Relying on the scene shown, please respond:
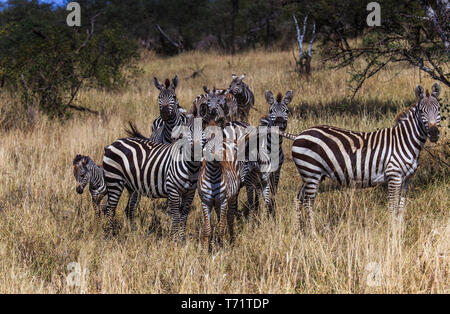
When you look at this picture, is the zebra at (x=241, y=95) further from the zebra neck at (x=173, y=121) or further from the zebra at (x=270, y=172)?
the zebra at (x=270, y=172)

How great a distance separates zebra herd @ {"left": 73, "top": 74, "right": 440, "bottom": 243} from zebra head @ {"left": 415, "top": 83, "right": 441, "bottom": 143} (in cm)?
1

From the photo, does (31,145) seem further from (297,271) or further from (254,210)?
(297,271)

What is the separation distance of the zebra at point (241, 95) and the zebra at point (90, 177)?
3.71m

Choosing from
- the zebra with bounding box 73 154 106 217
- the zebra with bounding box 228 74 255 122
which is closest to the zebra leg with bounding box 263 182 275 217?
the zebra with bounding box 73 154 106 217

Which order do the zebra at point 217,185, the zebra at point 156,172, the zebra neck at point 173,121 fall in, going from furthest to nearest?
1. the zebra neck at point 173,121
2. the zebra at point 156,172
3. the zebra at point 217,185

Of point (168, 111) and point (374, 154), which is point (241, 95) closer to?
point (168, 111)

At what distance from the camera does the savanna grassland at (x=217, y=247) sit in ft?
14.7

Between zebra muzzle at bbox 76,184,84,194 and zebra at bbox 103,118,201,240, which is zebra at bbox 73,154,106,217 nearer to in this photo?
zebra muzzle at bbox 76,184,84,194

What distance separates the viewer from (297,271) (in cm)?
473

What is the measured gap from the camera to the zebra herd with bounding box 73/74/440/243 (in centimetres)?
533

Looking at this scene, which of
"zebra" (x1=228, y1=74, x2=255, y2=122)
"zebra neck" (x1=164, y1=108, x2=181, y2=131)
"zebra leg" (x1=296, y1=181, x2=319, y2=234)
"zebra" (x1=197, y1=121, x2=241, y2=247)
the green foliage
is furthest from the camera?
the green foliage

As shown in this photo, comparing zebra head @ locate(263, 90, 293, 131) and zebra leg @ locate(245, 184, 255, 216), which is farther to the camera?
zebra leg @ locate(245, 184, 255, 216)

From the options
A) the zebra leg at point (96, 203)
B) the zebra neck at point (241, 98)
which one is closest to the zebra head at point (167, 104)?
the zebra leg at point (96, 203)

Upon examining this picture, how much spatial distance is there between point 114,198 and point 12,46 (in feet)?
40.1
